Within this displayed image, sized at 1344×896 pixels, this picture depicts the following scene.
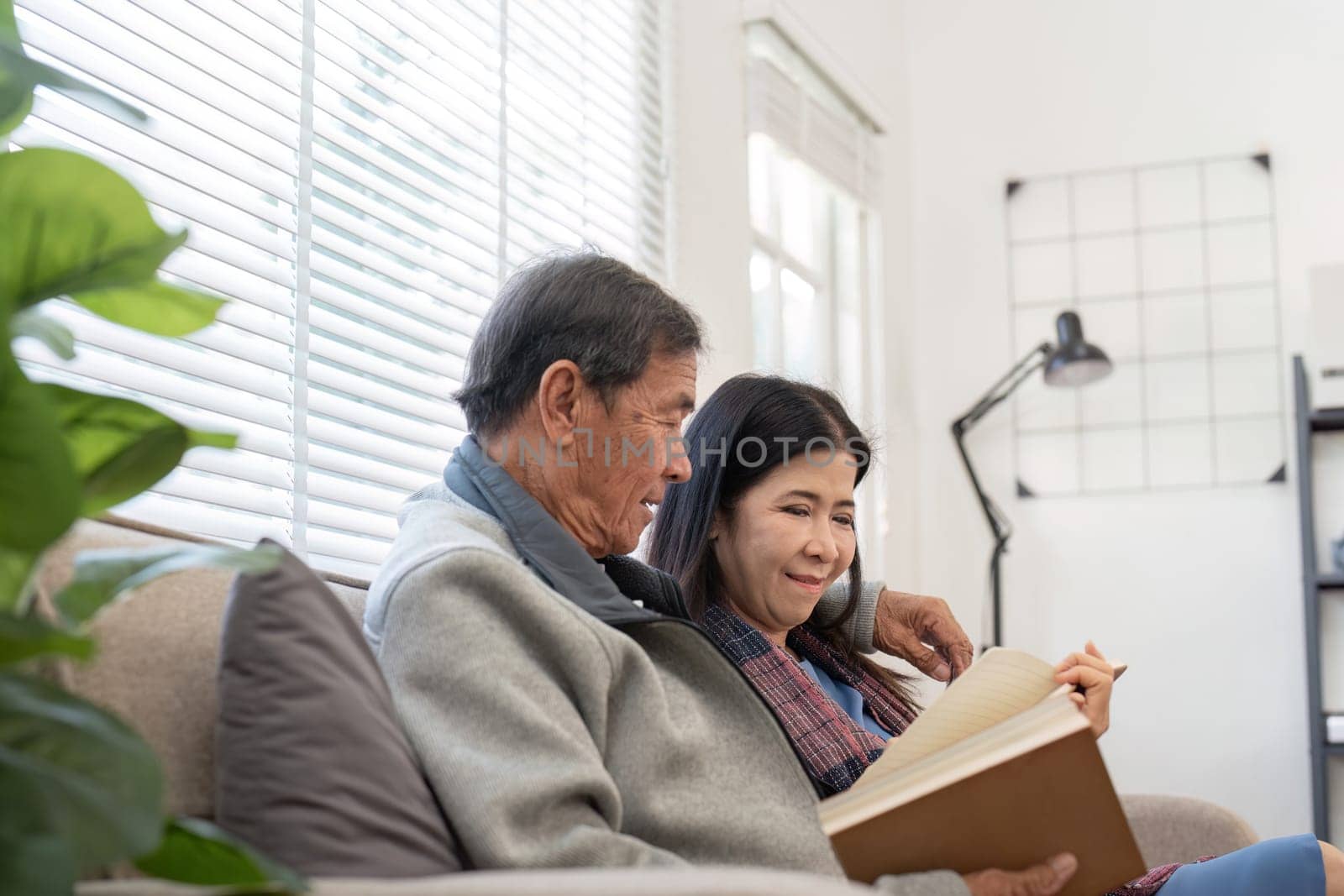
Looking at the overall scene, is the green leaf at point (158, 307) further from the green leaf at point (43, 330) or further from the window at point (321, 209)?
the window at point (321, 209)

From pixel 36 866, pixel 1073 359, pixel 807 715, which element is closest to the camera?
pixel 36 866

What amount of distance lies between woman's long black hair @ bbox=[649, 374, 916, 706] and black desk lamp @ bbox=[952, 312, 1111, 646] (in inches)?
89.2

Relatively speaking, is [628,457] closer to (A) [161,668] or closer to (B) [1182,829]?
(A) [161,668]

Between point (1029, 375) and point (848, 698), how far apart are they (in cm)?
267

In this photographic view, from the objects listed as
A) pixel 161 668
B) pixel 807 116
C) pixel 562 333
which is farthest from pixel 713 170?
pixel 161 668

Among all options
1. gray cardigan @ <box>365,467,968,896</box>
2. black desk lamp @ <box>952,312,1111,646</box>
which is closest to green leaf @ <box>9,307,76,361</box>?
gray cardigan @ <box>365,467,968,896</box>

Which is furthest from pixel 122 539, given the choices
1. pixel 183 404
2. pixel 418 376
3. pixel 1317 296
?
pixel 1317 296

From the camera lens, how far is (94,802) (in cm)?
75

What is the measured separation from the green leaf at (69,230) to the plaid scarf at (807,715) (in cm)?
105

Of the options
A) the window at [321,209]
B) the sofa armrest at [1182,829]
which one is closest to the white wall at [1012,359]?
the sofa armrest at [1182,829]

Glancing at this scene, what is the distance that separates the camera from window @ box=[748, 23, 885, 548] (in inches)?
150

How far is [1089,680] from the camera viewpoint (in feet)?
5.90

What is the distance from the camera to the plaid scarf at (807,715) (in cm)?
187

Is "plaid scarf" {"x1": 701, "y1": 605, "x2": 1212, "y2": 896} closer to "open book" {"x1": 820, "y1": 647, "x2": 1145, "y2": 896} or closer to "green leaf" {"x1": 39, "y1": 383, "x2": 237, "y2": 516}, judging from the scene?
"open book" {"x1": 820, "y1": 647, "x2": 1145, "y2": 896}
